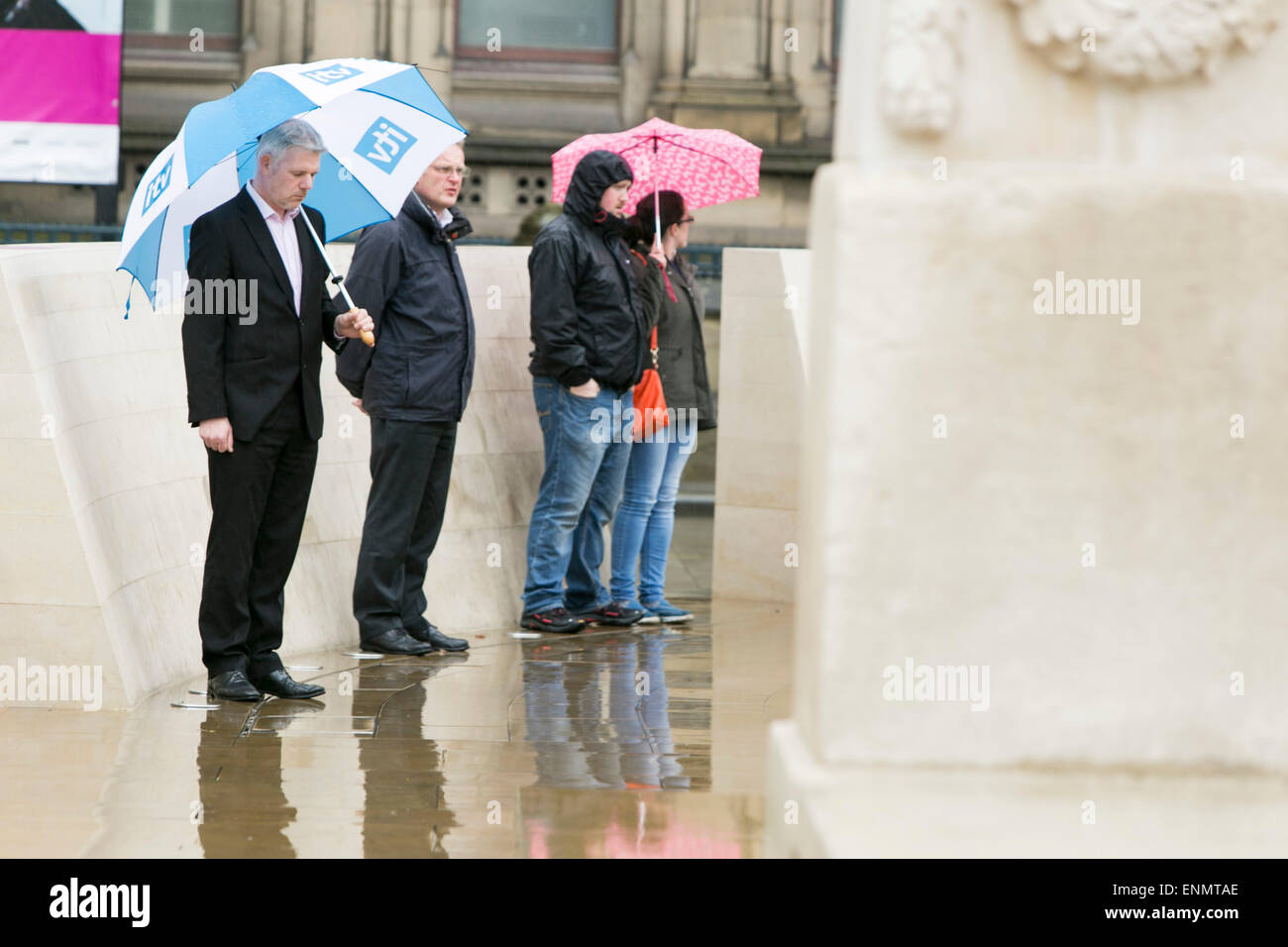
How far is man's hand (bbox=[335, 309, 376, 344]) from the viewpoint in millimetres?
6188

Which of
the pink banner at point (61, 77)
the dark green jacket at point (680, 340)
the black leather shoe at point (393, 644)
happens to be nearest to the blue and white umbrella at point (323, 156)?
the dark green jacket at point (680, 340)

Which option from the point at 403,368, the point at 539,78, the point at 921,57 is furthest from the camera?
the point at 539,78

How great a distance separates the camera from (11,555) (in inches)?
236

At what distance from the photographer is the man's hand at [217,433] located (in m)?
5.90

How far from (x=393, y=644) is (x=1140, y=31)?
191 inches

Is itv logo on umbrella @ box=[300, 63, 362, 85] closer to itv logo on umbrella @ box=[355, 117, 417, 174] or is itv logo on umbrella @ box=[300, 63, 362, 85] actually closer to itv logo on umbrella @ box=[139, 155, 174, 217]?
itv logo on umbrella @ box=[355, 117, 417, 174]

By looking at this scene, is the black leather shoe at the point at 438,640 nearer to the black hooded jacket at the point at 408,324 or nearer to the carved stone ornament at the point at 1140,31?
the black hooded jacket at the point at 408,324

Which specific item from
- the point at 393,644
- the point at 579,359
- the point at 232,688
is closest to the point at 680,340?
the point at 579,359

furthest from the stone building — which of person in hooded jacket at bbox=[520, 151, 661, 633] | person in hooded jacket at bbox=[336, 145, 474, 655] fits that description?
person in hooded jacket at bbox=[336, 145, 474, 655]

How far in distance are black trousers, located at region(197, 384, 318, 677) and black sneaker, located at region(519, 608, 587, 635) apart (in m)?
1.80

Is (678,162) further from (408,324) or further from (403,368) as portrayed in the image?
(403,368)

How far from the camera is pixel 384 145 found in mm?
6875

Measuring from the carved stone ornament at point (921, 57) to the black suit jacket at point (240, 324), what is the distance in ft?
11.3
